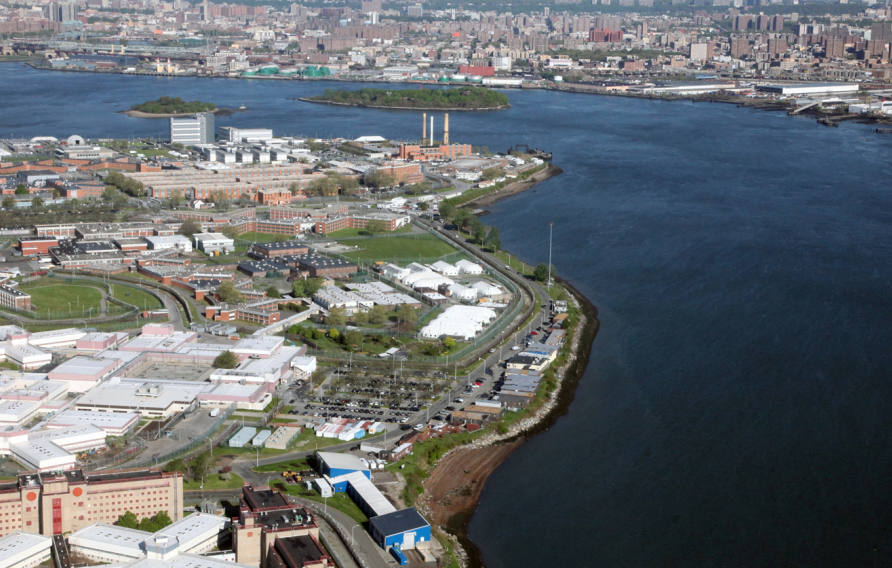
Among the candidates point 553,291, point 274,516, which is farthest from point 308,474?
point 553,291

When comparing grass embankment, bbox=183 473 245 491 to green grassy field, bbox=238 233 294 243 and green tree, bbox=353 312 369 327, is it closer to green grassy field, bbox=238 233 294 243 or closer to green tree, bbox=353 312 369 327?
green tree, bbox=353 312 369 327

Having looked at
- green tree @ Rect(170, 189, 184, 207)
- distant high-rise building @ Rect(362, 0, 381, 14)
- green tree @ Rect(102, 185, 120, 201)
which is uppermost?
distant high-rise building @ Rect(362, 0, 381, 14)

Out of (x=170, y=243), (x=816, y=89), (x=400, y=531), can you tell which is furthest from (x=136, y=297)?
(x=816, y=89)

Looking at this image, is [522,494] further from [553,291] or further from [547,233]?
[547,233]

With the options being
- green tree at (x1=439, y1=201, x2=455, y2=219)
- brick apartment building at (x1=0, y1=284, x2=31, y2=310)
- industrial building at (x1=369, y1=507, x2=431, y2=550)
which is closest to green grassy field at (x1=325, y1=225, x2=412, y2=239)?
green tree at (x1=439, y1=201, x2=455, y2=219)

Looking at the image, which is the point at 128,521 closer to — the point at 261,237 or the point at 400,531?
the point at 400,531

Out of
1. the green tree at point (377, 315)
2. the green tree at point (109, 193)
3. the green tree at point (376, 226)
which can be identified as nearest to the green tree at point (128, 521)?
the green tree at point (377, 315)
